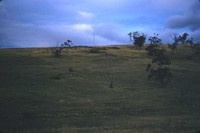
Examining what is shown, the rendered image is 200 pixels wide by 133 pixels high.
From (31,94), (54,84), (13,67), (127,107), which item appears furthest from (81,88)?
(13,67)

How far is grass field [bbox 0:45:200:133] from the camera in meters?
16.2

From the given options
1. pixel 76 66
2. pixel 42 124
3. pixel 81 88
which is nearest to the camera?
pixel 42 124

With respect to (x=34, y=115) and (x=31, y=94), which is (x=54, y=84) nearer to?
(x=31, y=94)

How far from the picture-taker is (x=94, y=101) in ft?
79.4

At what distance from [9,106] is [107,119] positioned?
11344mm

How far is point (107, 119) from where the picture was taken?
18.7 m

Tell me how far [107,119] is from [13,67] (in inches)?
1219

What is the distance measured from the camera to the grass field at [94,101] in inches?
640

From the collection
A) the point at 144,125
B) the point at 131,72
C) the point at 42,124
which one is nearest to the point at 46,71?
the point at 131,72

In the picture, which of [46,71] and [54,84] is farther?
[46,71]

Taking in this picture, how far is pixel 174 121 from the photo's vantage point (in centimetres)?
1719

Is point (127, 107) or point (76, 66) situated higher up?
point (76, 66)

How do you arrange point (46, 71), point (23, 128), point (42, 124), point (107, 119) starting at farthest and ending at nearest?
point (46, 71) → point (107, 119) → point (42, 124) → point (23, 128)

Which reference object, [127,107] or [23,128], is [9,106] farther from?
[127,107]
